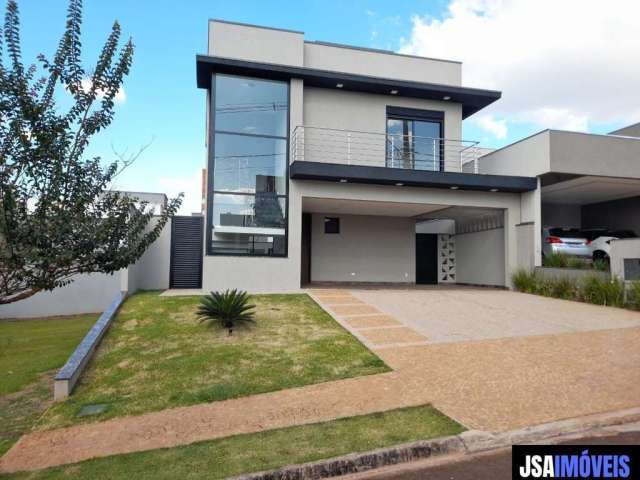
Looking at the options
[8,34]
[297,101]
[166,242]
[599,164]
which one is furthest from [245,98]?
[599,164]

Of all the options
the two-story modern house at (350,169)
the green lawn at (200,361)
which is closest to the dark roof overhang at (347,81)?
the two-story modern house at (350,169)

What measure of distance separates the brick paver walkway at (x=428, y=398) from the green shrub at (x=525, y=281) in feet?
20.1

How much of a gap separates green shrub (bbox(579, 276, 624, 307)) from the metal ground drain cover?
11757mm

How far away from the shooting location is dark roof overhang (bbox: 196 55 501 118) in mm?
13000

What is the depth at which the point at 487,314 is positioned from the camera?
1021 cm

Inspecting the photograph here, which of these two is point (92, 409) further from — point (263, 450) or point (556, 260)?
point (556, 260)

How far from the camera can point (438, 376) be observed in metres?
6.12

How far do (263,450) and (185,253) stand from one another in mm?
10760

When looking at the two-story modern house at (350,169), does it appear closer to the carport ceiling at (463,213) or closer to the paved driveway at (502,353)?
the carport ceiling at (463,213)

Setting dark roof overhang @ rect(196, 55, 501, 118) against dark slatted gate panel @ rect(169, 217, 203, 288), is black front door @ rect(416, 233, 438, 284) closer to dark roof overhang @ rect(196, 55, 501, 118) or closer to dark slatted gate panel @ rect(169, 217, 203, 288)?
dark roof overhang @ rect(196, 55, 501, 118)

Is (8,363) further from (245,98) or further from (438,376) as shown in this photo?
(245,98)

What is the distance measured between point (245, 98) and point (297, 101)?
5.44ft

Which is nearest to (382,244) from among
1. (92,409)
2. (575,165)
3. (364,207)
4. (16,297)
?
(364,207)

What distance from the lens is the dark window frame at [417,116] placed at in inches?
610
